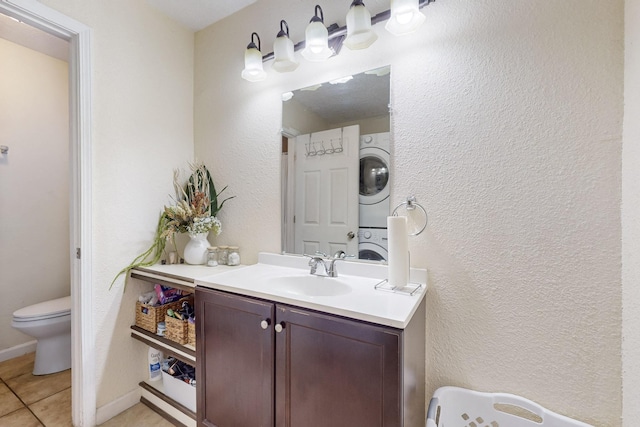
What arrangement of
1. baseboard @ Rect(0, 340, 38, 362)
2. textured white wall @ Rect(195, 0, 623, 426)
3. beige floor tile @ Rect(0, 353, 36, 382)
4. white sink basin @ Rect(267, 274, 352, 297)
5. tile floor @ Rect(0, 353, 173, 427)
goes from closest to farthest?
textured white wall @ Rect(195, 0, 623, 426), white sink basin @ Rect(267, 274, 352, 297), tile floor @ Rect(0, 353, 173, 427), beige floor tile @ Rect(0, 353, 36, 382), baseboard @ Rect(0, 340, 38, 362)

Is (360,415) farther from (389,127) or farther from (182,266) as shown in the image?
(182,266)

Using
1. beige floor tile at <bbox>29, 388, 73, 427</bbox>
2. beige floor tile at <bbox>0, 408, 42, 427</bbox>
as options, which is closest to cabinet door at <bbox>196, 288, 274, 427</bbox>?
beige floor tile at <bbox>29, 388, 73, 427</bbox>

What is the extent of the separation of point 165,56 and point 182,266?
139 centimetres

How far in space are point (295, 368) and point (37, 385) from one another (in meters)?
2.01

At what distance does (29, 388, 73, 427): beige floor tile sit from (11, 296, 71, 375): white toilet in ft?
1.12

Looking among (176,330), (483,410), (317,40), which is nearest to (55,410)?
(176,330)

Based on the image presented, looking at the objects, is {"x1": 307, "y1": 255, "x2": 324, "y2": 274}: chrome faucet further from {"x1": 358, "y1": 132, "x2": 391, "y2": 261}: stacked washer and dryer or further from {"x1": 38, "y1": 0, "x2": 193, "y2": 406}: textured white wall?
{"x1": 38, "y1": 0, "x2": 193, "y2": 406}: textured white wall

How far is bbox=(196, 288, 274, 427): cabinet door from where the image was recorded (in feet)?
3.57

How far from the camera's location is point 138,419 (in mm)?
1587

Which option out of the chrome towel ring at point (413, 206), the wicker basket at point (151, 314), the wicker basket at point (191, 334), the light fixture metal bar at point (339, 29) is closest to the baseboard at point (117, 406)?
the wicker basket at point (151, 314)

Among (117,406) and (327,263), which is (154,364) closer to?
(117,406)

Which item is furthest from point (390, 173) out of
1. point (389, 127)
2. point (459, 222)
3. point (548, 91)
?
point (548, 91)

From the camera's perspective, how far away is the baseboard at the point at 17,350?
2107 mm

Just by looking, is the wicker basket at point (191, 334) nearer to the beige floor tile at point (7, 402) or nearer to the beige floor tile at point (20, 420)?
the beige floor tile at point (20, 420)
